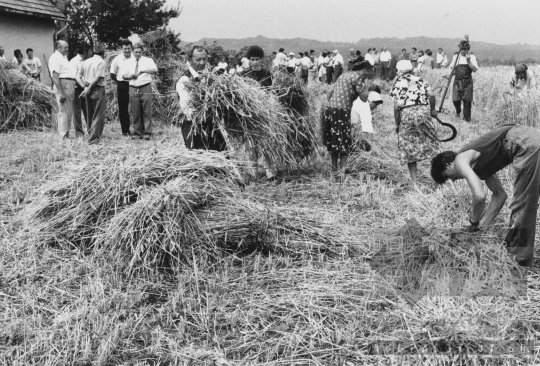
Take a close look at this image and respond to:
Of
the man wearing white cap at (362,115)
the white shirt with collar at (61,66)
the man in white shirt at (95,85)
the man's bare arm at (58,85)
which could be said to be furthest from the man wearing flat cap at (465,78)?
the man's bare arm at (58,85)

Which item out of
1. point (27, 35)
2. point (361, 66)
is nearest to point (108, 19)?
point (27, 35)

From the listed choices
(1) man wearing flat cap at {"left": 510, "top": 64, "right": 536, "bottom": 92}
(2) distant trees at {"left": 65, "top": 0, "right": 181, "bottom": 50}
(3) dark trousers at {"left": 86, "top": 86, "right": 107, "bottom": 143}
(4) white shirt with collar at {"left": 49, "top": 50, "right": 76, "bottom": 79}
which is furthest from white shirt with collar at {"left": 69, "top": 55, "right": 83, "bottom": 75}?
(2) distant trees at {"left": 65, "top": 0, "right": 181, "bottom": 50}

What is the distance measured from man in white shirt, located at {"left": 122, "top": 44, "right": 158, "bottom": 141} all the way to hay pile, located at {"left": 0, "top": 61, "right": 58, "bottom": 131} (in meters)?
2.44

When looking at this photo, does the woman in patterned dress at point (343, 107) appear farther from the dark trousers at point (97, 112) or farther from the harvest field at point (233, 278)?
the dark trousers at point (97, 112)

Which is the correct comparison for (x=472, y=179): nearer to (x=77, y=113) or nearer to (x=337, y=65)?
(x=77, y=113)

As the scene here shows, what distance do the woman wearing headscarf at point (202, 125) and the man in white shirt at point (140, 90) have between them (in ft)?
11.0

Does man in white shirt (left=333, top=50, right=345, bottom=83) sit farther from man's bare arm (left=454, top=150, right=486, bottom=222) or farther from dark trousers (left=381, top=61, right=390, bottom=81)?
man's bare arm (left=454, top=150, right=486, bottom=222)

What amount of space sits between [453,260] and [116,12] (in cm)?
2830

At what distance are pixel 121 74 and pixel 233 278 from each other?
6.54 metres

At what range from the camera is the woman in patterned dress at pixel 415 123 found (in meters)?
6.50

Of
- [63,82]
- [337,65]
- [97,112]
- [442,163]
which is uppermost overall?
[337,65]

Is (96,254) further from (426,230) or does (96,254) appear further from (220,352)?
(426,230)

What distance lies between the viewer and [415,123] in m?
6.48

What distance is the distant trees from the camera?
2925 centimetres
